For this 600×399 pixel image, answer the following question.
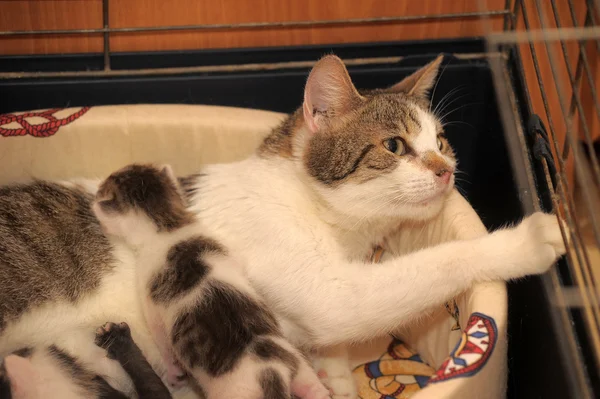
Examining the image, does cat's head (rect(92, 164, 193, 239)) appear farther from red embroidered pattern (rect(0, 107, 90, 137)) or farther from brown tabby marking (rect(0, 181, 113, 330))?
red embroidered pattern (rect(0, 107, 90, 137))

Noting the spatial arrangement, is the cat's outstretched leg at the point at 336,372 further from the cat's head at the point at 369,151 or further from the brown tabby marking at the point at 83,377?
the brown tabby marking at the point at 83,377

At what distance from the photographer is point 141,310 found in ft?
6.27

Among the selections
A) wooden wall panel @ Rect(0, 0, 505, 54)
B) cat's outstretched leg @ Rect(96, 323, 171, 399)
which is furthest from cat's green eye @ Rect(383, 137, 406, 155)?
wooden wall panel @ Rect(0, 0, 505, 54)

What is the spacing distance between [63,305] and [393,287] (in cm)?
88

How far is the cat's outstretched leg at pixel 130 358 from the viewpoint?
68.6 inches

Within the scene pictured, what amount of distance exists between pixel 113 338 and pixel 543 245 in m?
1.09

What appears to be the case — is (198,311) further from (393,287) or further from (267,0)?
(267,0)

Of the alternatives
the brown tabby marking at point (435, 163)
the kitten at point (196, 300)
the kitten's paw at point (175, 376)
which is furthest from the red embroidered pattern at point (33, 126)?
the brown tabby marking at point (435, 163)

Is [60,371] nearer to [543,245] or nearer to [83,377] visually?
[83,377]

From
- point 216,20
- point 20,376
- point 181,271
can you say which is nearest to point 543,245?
point 181,271

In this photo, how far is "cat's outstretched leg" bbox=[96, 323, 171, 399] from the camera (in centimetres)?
174

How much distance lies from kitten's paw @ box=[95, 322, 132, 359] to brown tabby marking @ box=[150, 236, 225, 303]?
4.8 inches

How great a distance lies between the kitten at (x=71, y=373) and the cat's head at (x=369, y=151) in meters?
0.64

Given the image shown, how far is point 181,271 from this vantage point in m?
1.76
